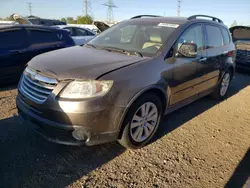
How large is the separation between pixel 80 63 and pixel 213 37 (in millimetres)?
2906

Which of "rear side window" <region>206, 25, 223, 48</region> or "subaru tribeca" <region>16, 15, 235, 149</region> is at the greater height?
"rear side window" <region>206, 25, 223, 48</region>

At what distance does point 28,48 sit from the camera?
16.9ft

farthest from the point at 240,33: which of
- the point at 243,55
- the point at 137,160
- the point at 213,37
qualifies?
the point at 137,160

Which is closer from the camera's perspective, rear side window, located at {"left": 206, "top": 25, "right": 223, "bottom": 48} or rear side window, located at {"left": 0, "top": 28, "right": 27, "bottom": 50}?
rear side window, located at {"left": 206, "top": 25, "right": 223, "bottom": 48}

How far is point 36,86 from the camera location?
8.39 ft

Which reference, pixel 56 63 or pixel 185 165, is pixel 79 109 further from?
pixel 185 165

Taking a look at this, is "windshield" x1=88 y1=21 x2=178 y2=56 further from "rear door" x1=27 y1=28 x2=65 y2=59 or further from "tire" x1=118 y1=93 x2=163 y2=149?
"rear door" x1=27 y1=28 x2=65 y2=59

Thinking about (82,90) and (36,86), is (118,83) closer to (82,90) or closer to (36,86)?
(82,90)

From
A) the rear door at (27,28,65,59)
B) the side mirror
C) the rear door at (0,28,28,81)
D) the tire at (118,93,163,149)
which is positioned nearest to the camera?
the tire at (118,93,163,149)

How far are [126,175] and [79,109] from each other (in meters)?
0.93

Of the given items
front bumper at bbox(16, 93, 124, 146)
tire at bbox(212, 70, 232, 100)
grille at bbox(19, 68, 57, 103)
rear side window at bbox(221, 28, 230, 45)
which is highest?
rear side window at bbox(221, 28, 230, 45)

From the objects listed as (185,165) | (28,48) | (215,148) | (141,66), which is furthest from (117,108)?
(28,48)

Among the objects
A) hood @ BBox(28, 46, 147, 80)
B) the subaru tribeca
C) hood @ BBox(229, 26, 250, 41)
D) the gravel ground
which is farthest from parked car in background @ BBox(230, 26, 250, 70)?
hood @ BBox(28, 46, 147, 80)

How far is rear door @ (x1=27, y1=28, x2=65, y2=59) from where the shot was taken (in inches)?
207
